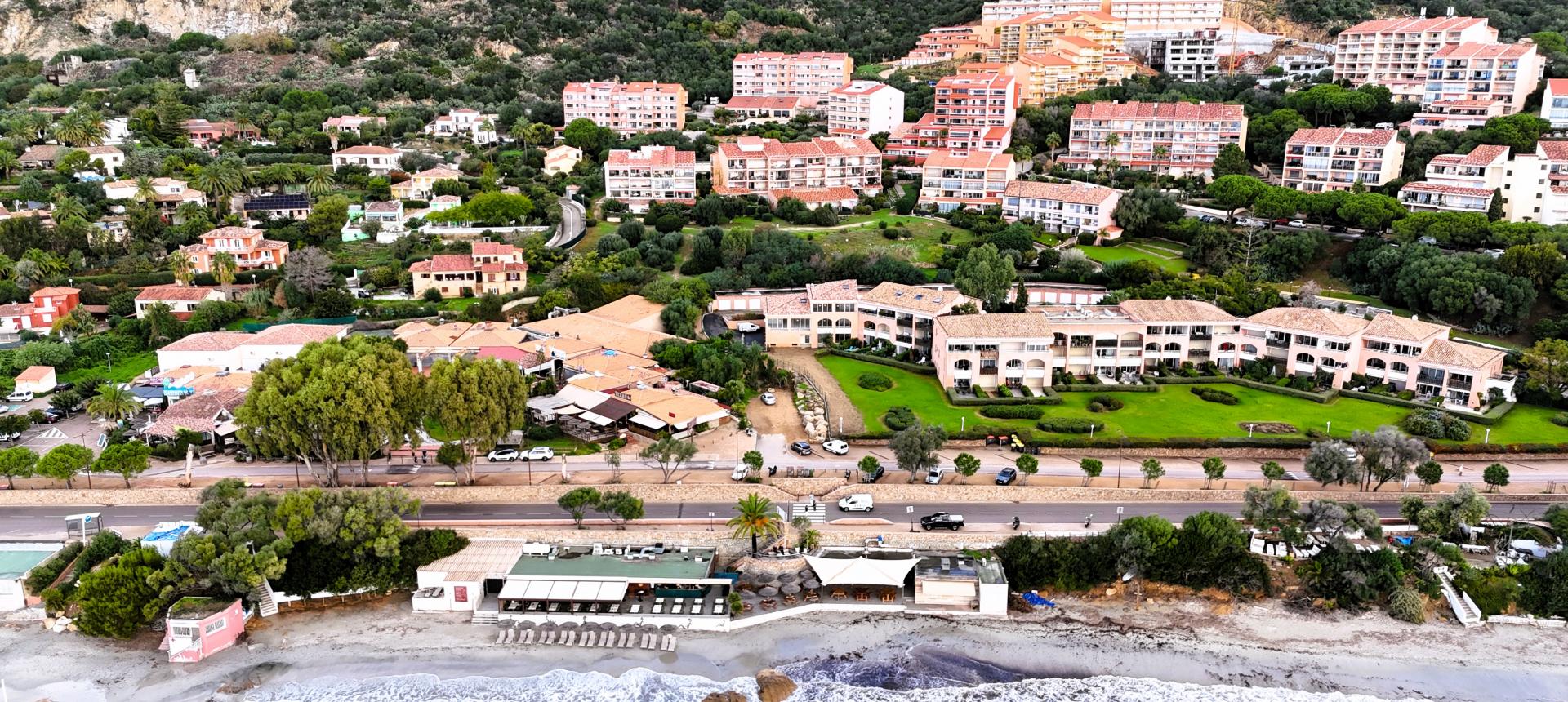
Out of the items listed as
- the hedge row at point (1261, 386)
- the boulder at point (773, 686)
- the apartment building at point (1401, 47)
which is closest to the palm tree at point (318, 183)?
the hedge row at point (1261, 386)

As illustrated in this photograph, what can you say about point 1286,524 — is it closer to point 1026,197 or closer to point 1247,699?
point 1247,699

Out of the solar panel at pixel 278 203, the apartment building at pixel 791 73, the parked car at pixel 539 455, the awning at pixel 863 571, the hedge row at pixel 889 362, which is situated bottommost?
the awning at pixel 863 571

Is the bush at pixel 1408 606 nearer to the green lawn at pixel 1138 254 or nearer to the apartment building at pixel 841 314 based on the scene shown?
the apartment building at pixel 841 314

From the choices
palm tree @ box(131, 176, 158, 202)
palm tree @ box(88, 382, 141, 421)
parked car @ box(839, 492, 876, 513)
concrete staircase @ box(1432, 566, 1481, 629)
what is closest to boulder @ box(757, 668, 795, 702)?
parked car @ box(839, 492, 876, 513)

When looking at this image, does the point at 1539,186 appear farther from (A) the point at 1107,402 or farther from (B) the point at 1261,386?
(A) the point at 1107,402

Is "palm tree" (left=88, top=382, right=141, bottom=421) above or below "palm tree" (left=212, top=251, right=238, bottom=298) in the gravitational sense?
below

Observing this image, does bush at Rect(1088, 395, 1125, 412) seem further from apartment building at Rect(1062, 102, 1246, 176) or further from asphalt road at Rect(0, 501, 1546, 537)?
apartment building at Rect(1062, 102, 1246, 176)

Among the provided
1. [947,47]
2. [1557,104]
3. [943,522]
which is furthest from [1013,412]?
[947,47]
